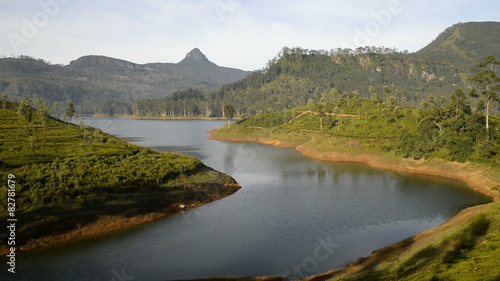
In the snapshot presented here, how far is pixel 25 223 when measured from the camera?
3694cm

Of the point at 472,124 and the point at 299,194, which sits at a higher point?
the point at 472,124

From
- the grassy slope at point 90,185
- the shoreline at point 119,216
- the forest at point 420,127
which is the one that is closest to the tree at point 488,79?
the forest at point 420,127

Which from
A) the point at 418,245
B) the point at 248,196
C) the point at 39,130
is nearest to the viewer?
the point at 418,245

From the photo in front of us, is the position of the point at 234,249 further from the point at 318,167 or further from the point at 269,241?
the point at 318,167

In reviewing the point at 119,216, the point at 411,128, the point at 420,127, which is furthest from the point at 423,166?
the point at 119,216

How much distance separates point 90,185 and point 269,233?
83.6 feet

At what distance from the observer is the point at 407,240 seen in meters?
36.2

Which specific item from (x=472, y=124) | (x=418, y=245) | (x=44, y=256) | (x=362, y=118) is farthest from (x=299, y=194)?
(x=362, y=118)

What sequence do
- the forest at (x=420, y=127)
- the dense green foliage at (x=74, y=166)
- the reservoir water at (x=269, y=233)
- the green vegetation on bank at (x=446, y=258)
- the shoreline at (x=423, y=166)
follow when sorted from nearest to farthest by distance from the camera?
1. the green vegetation on bank at (x=446, y=258)
2. the reservoir water at (x=269, y=233)
3. the dense green foliage at (x=74, y=166)
4. the shoreline at (x=423, y=166)
5. the forest at (x=420, y=127)

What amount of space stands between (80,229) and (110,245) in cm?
560

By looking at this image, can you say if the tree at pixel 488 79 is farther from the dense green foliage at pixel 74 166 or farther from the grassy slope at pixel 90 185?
the dense green foliage at pixel 74 166

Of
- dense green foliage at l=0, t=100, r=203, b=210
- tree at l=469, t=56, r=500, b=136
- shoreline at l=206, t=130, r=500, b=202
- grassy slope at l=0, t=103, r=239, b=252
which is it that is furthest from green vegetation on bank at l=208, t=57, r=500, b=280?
dense green foliage at l=0, t=100, r=203, b=210

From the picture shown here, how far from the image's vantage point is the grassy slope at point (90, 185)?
38.9 metres

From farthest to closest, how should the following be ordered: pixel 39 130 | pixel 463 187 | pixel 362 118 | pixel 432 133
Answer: pixel 362 118 → pixel 432 133 → pixel 39 130 → pixel 463 187
